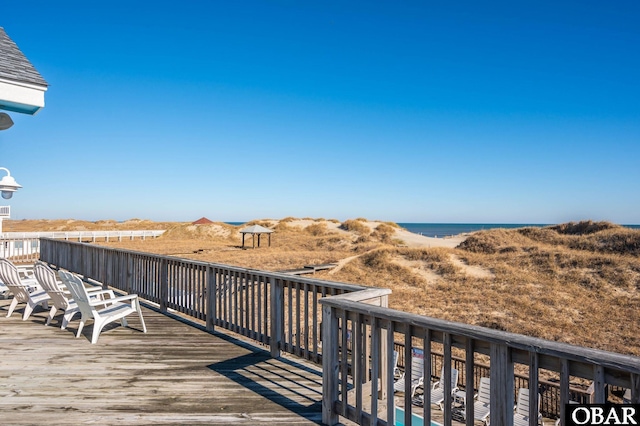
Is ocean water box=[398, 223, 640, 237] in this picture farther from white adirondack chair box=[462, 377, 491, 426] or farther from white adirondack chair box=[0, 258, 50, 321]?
white adirondack chair box=[0, 258, 50, 321]

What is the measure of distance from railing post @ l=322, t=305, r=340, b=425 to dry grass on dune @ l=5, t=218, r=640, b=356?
10195mm

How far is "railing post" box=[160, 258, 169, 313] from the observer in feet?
23.5

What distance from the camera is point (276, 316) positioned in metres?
4.79

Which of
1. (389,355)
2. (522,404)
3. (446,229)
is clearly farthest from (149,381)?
(446,229)

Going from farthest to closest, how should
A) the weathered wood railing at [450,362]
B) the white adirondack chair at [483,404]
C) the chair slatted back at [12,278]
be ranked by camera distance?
the white adirondack chair at [483,404] < the chair slatted back at [12,278] < the weathered wood railing at [450,362]

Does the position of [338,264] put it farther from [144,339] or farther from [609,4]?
[609,4]

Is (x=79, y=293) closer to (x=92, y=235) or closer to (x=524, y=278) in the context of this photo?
(x=524, y=278)

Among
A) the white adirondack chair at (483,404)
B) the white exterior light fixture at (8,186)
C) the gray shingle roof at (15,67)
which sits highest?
the gray shingle roof at (15,67)

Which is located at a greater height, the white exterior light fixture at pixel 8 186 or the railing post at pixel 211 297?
the white exterior light fixture at pixel 8 186

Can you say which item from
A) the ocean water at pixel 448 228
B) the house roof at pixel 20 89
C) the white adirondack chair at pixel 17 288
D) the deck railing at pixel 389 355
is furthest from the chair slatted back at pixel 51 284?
the ocean water at pixel 448 228

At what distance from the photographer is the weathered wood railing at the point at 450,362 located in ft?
5.65

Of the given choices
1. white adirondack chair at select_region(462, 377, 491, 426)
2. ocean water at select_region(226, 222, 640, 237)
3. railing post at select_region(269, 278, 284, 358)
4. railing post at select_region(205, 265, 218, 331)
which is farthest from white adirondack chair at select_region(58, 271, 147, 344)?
ocean water at select_region(226, 222, 640, 237)

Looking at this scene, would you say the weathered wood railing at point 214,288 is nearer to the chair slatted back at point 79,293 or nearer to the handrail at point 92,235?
the chair slatted back at point 79,293

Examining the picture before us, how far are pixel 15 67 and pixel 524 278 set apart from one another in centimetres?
1802
